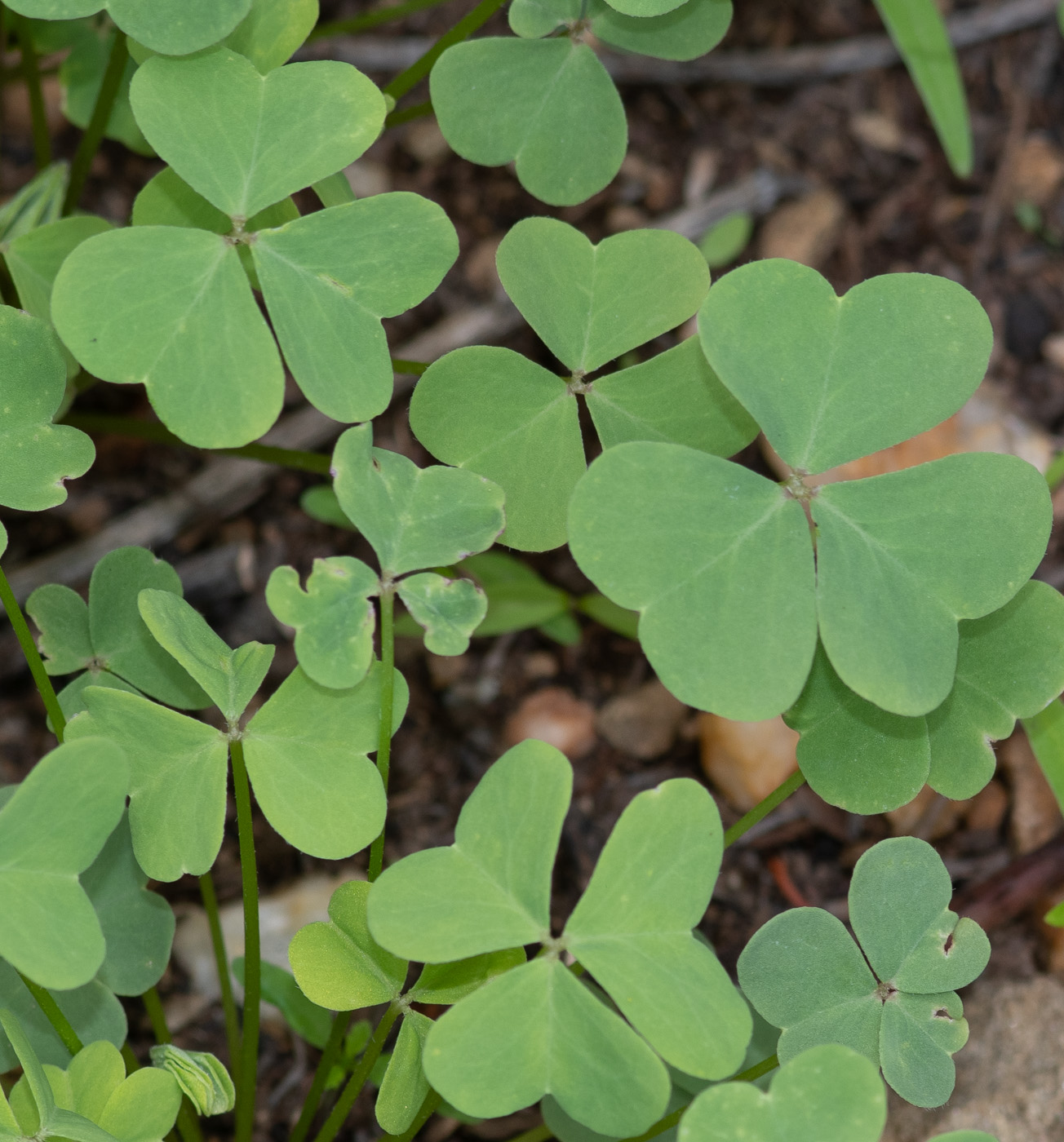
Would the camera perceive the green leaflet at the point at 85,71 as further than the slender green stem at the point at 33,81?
Yes

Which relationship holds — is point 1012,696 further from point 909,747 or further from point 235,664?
point 235,664

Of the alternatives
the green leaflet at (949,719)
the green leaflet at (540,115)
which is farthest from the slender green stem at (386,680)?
the green leaflet at (540,115)

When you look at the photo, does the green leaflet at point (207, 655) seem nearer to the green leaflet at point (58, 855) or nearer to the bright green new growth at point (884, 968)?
the green leaflet at point (58, 855)

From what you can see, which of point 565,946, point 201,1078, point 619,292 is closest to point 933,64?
point 619,292

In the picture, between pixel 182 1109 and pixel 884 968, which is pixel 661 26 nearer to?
pixel 884 968

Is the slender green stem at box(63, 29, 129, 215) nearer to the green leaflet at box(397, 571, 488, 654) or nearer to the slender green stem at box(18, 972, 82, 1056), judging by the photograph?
the green leaflet at box(397, 571, 488, 654)

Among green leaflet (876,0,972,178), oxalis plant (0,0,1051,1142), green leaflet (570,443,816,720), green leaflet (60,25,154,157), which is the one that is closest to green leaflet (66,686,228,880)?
oxalis plant (0,0,1051,1142)

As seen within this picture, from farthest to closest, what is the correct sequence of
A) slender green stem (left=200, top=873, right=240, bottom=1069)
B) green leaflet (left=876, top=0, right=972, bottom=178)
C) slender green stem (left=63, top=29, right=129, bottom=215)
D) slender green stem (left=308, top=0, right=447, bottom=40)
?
1. green leaflet (left=876, top=0, right=972, bottom=178)
2. slender green stem (left=308, top=0, right=447, bottom=40)
3. slender green stem (left=63, top=29, right=129, bottom=215)
4. slender green stem (left=200, top=873, right=240, bottom=1069)
